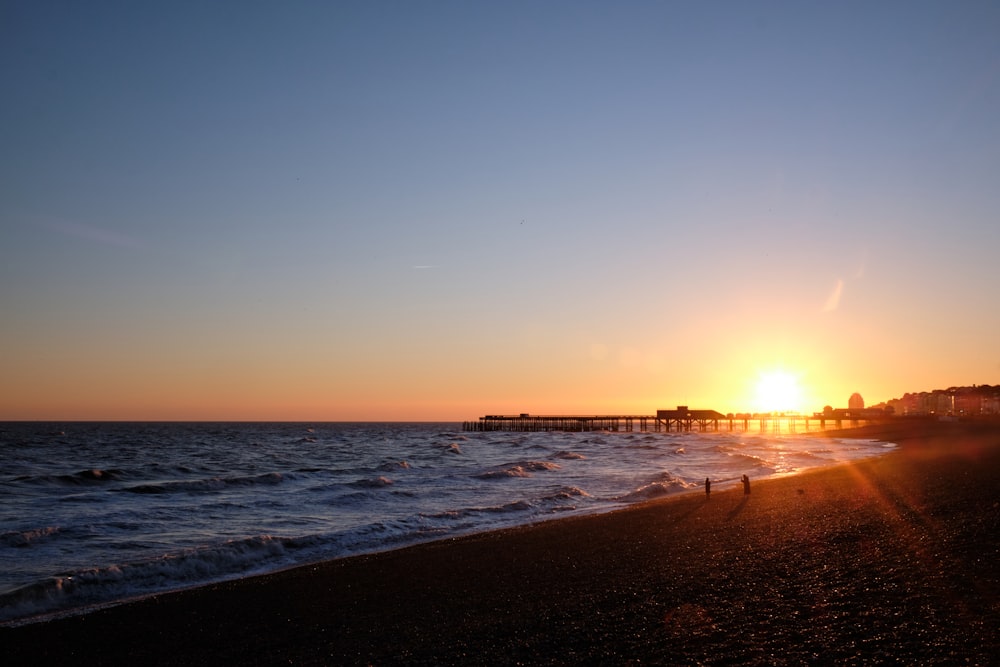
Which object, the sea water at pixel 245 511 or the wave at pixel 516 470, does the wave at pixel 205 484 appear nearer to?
the sea water at pixel 245 511

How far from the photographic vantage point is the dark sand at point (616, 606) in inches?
289

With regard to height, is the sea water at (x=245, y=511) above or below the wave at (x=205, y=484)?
above

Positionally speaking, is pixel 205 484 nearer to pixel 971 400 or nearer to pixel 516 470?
pixel 516 470

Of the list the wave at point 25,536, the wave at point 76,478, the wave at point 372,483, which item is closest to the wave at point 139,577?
the wave at point 25,536

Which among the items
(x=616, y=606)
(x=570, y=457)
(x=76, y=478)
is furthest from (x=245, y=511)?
(x=570, y=457)

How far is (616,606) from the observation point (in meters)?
9.27

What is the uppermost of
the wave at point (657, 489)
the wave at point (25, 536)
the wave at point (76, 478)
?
the wave at point (657, 489)

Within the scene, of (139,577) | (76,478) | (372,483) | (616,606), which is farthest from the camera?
(76,478)

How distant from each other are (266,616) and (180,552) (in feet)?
22.4

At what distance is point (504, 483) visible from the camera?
3225 centimetres

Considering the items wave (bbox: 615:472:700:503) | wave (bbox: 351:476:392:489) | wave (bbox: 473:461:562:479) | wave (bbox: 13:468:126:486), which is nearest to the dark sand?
wave (bbox: 615:472:700:503)

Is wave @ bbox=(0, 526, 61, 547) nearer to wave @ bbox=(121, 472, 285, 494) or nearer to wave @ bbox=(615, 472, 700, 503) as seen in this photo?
wave @ bbox=(121, 472, 285, 494)

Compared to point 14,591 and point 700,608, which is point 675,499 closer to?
point 700,608

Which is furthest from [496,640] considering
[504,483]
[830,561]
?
[504,483]
